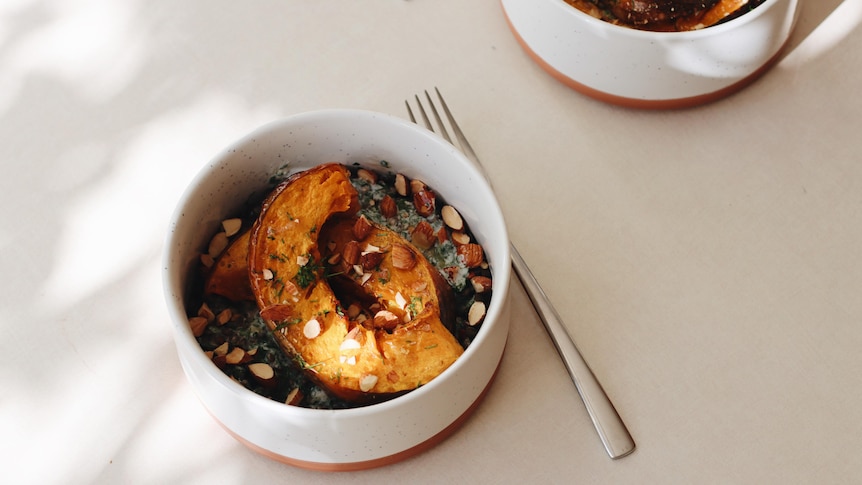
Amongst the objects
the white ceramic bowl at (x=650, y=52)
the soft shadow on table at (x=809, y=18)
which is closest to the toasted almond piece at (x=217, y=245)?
the white ceramic bowl at (x=650, y=52)

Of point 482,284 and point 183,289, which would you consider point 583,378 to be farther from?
point 183,289

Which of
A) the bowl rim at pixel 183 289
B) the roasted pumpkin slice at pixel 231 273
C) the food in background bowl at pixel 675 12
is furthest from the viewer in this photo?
Result: the food in background bowl at pixel 675 12

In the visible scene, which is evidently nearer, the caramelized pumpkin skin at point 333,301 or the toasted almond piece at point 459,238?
the caramelized pumpkin skin at point 333,301

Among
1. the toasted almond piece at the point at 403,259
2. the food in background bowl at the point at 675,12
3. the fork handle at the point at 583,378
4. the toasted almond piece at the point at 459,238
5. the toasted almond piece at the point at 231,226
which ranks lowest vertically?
the fork handle at the point at 583,378

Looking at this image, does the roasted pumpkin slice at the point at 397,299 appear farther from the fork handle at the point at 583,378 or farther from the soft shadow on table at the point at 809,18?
the soft shadow on table at the point at 809,18

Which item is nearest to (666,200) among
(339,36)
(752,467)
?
(752,467)

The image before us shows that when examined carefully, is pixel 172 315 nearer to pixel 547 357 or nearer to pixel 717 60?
pixel 547 357

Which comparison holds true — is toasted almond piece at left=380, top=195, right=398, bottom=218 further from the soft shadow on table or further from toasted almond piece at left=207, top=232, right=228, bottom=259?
the soft shadow on table
